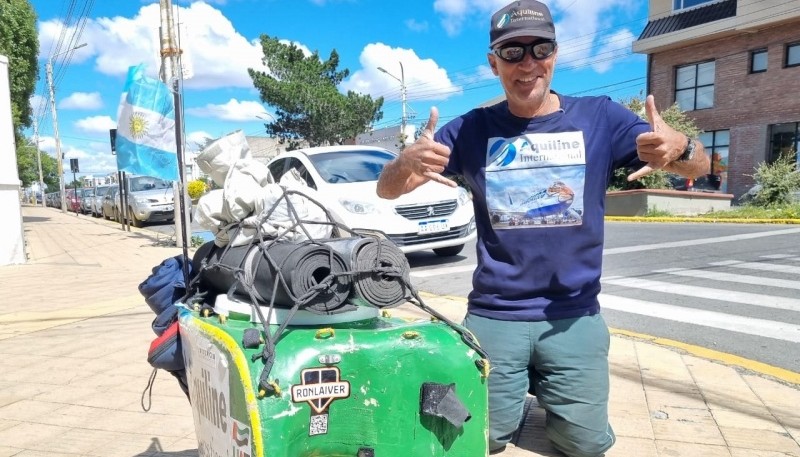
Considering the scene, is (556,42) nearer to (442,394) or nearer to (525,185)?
(525,185)

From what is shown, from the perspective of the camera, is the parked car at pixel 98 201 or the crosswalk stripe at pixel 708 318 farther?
the parked car at pixel 98 201

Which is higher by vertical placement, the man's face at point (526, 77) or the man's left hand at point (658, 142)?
the man's face at point (526, 77)

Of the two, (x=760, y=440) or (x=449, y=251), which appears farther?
(x=449, y=251)

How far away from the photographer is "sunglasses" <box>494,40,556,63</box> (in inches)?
83.5

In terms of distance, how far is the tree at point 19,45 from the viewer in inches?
587

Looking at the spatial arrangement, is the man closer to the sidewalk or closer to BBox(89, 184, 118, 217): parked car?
the sidewalk

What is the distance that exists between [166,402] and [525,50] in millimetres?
2750

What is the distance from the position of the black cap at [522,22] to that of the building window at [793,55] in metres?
20.5

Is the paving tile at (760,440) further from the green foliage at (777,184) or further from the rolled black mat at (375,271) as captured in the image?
the green foliage at (777,184)

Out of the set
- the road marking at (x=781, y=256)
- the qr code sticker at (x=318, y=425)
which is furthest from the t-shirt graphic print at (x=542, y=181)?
the road marking at (x=781, y=256)

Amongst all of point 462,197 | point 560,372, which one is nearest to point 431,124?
point 560,372

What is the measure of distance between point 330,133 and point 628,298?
89.4 ft

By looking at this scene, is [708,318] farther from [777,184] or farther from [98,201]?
[98,201]

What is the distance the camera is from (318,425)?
1453 mm
